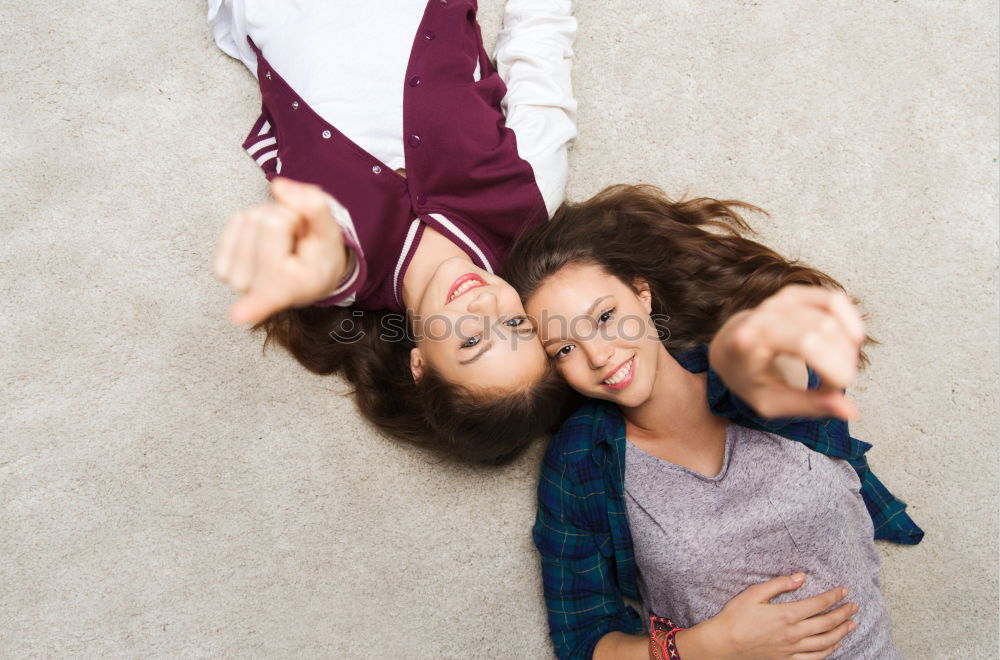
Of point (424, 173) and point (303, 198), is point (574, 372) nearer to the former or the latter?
point (424, 173)

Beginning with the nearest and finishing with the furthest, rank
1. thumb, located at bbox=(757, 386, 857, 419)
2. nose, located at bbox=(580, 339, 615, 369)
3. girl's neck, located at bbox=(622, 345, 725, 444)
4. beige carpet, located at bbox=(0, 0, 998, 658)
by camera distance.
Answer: thumb, located at bbox=(757, 386, 857, 419) < nose, located at bbox=(580, 339, 615, 369) < girl's neck, located at bbox=(622, 345, 725, 444) < beige carpet, located at bbox=(0, 0, 998, 658)

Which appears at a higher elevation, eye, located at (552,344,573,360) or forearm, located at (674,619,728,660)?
eye, located at (552,344,573,360)

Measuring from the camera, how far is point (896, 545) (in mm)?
1402

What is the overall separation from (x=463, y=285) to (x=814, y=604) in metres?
0.79

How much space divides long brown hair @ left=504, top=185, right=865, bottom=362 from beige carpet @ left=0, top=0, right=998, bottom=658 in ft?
0.25

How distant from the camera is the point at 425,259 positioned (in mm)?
1276

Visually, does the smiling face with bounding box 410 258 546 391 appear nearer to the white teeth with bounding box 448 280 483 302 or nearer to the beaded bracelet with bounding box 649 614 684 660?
the white teeth with bounding box 448 280 483 302

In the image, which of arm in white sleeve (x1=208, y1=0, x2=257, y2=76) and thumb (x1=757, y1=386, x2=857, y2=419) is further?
arm in white sleeve (x1=208, y1=0, x2=257, y2=76)

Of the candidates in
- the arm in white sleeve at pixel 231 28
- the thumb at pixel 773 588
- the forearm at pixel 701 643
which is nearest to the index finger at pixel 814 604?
the thumb at pixel 773 588

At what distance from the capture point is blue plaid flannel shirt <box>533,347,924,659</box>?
49.4 inches

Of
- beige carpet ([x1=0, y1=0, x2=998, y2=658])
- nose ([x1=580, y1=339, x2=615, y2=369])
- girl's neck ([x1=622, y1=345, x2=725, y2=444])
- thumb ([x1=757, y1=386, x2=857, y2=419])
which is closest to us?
thumb ([x1=757, y1=386, x2=857, y2=419])

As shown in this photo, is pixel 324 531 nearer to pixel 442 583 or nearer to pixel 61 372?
pixel 442 583

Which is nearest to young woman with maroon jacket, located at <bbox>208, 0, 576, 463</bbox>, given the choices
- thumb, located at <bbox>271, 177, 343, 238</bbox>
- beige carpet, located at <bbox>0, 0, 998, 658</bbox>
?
beige carpet, located at <bbox>0, 0, 998, 658</bbox>

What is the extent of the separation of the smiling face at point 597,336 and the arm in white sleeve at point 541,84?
0.24 metres
